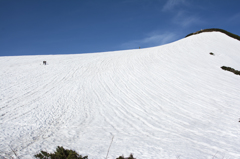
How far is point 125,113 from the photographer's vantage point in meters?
6.43

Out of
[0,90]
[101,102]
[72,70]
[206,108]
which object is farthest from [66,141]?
[72,70]

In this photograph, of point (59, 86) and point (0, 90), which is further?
point (59, 86)

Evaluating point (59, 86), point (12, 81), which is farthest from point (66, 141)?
point (12, 81)

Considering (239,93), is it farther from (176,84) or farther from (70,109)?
(70,109)

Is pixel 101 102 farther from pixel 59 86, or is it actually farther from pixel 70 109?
pixel 59 86

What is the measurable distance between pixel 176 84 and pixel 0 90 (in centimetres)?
1030

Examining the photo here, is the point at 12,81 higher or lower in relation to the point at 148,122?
higher

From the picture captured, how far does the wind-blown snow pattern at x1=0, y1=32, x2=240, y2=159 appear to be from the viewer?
154 inches

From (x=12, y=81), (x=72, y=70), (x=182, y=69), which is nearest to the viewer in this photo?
(x=12, y=81)

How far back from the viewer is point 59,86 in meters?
10.1

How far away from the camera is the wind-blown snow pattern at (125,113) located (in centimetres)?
Answer: 391

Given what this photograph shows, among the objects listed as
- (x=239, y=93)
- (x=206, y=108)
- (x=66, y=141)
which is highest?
(x=239, y=93)

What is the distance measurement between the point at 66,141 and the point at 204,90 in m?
7.88

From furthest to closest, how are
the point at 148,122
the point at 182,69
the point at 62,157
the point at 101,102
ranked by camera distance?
1. the point at 182,69
2. the point at 101,102
3. the point at 148,122
4. the point at 62,157
